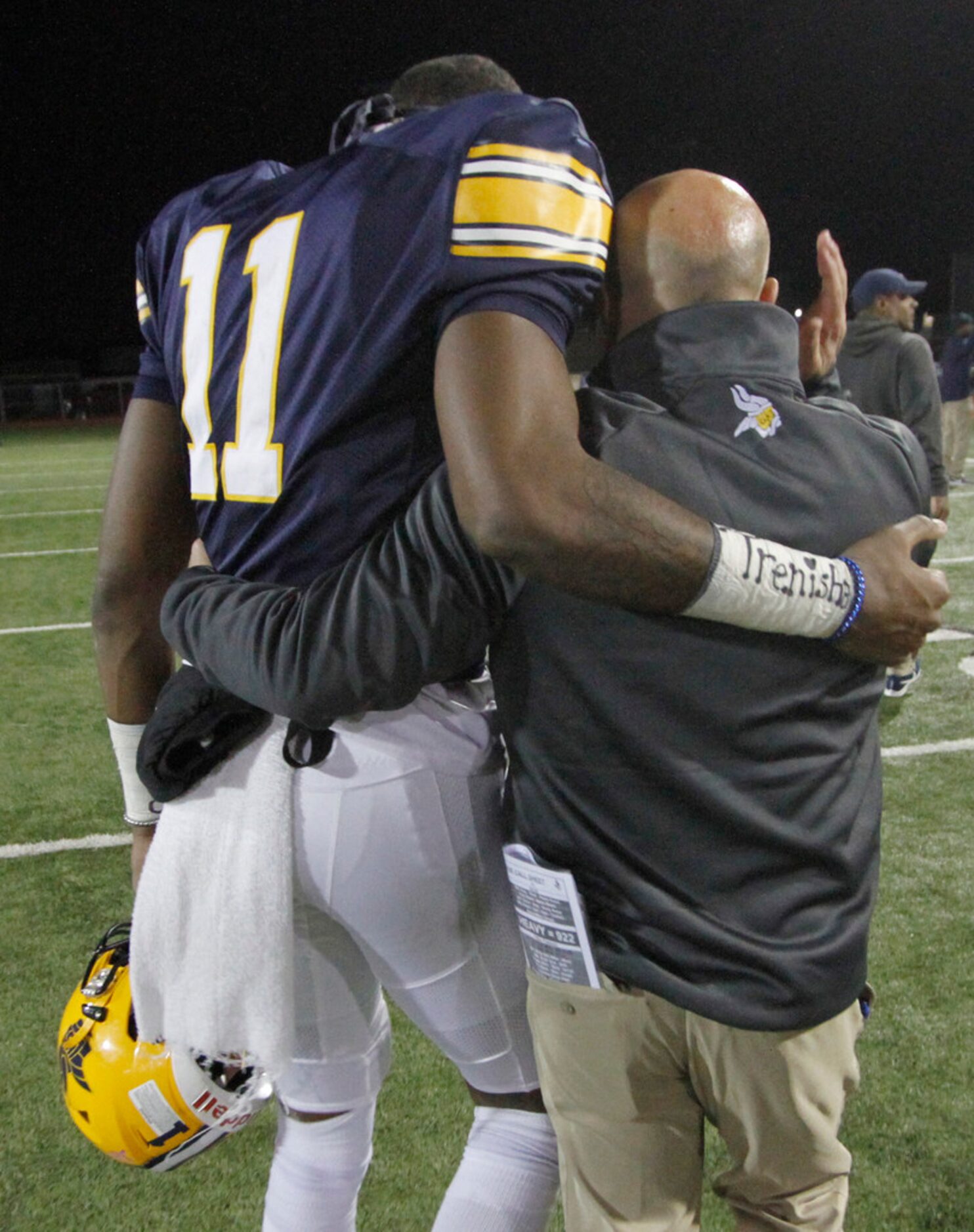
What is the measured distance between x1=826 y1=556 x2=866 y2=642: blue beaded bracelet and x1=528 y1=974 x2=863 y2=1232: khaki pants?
0.46m

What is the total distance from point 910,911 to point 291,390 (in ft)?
8.22

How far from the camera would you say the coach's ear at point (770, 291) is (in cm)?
133

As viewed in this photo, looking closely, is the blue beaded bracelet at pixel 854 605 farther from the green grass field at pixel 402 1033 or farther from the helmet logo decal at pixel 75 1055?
the green grass field at pixel 402 1033

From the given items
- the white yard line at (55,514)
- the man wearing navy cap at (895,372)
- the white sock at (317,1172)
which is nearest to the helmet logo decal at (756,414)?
the white sock at (317,1172)

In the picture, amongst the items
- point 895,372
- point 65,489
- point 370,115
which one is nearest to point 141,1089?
point 370,115

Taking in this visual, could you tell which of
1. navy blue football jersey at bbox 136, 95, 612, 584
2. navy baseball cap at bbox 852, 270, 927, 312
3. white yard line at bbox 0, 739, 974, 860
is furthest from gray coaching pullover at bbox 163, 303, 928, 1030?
navy baseball cap at bbox 852, 270, 927, 312

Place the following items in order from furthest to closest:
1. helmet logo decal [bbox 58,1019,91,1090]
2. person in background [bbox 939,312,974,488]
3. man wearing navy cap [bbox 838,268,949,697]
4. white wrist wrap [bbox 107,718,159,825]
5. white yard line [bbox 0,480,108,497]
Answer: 1. white yard line [bbox 0,480,108,497]
2. person in background [bbox 939,312,974,488]
3. man wearing navy cap [bbox 838,268,949,697]
4. white wrist wrap [bbox 107,718,159,825]
5. helmet logo decal [bbox 58,1019,91,1090]

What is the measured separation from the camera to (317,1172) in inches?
59.8

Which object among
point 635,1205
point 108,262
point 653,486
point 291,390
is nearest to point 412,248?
point 291,390

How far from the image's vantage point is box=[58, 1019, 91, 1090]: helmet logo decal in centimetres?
158

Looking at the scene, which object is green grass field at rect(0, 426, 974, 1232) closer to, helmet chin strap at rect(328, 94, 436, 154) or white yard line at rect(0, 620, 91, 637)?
white yard line at rect(0, 620, 91, 637)

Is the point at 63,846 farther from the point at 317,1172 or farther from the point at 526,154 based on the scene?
the point at 526,154

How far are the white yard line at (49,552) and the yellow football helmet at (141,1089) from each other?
727 cm

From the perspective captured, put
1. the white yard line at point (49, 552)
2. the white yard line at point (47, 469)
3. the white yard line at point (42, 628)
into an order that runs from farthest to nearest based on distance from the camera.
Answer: the white yard line at point (47, 469)
the white yard line at point (49, 552)
the white yard line at point (42, 628)
